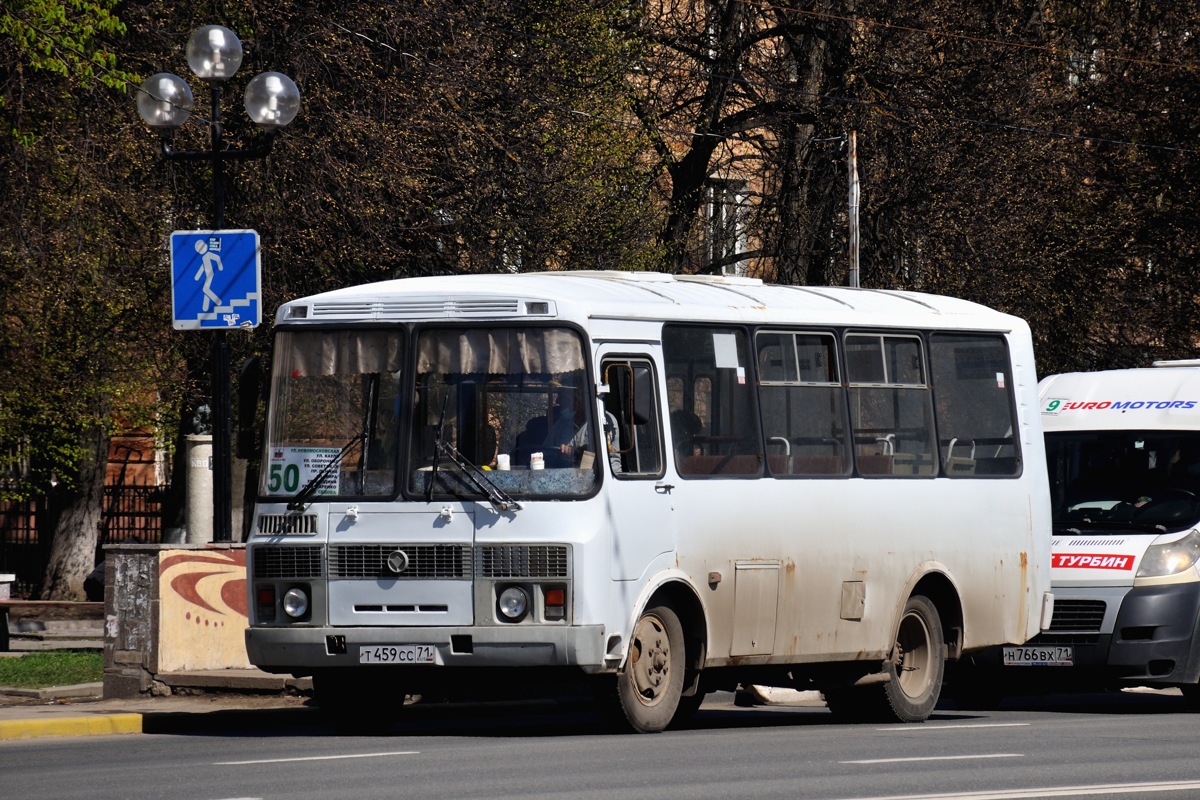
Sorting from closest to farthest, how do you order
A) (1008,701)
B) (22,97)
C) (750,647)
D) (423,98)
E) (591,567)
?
(591,567) → (750,647) → (1008,701) → (22,97) → (423,98)

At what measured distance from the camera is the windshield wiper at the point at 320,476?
1313 cm

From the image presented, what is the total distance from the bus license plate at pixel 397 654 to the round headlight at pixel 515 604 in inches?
18.8

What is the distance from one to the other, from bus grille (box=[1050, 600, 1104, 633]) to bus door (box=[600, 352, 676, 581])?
4372 mm

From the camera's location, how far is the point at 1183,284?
114ft

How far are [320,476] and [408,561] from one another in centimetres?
80

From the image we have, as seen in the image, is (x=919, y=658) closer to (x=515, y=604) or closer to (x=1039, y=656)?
(x=1039, y=656)

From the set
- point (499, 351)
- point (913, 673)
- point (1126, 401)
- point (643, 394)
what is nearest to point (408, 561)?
point (499, 351)

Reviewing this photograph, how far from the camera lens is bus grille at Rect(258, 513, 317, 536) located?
13109 millimetres

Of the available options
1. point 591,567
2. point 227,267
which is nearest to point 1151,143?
point 227,267

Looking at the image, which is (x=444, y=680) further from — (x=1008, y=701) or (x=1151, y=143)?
(x=1151, y=143)

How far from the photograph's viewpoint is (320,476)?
1317 cm

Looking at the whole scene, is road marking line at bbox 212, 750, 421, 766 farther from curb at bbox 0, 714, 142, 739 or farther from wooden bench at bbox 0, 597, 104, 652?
wooden bench at bbox 0, 597, 104, 652

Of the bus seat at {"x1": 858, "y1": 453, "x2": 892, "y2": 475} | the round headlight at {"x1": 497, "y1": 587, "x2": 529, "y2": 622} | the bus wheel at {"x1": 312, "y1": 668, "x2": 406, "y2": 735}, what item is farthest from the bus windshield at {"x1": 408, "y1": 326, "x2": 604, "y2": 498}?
the bus seat at {"x1": 858, "y1": 453, "x2": 892, "y2": 475}

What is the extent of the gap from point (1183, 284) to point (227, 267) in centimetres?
2182
